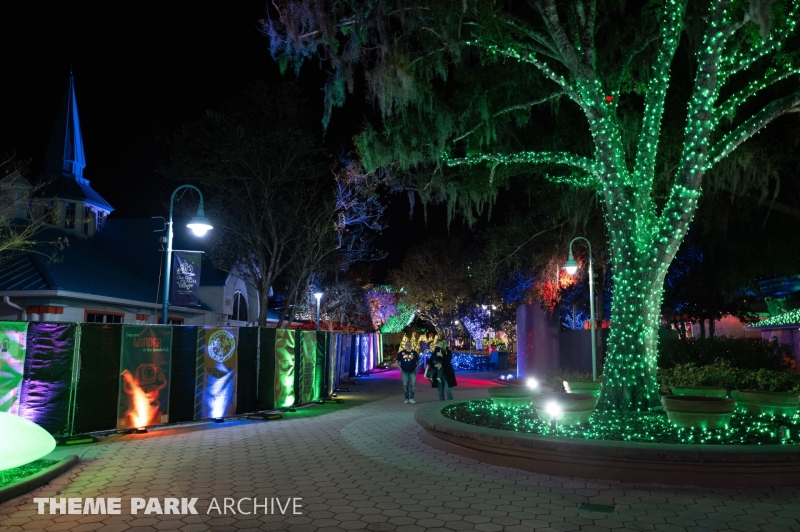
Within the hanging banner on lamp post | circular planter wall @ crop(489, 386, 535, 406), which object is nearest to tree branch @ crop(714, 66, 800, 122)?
circular planter wall @ crop(489, 386, 535, 406)

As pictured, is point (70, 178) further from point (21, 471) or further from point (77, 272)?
point (21, 471)

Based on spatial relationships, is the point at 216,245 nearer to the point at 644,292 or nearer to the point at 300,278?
the point at 300,278

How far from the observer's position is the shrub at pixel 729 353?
1708 centimetres

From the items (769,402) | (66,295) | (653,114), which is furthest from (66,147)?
(769,402)

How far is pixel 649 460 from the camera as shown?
7238 mm

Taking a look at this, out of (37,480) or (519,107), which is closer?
(37,480)

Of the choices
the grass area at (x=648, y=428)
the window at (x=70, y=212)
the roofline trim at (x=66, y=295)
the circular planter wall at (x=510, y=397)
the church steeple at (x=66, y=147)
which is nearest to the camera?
the grass area at (x=648, y=428)

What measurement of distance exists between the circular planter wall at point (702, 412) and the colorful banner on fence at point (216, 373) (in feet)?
29.4

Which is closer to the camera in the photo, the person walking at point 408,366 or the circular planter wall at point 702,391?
the circular planter wall at point 702,391

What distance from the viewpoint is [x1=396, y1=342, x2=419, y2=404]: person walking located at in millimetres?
16453

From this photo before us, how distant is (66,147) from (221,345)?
72.4ft

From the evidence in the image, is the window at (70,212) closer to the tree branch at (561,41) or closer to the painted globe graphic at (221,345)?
the painted globe graphic at (221,345)

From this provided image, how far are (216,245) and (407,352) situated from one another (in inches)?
568

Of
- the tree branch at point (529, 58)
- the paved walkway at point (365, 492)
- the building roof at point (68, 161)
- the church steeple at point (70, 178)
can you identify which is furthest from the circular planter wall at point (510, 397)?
the building roof at point (68, 161)
